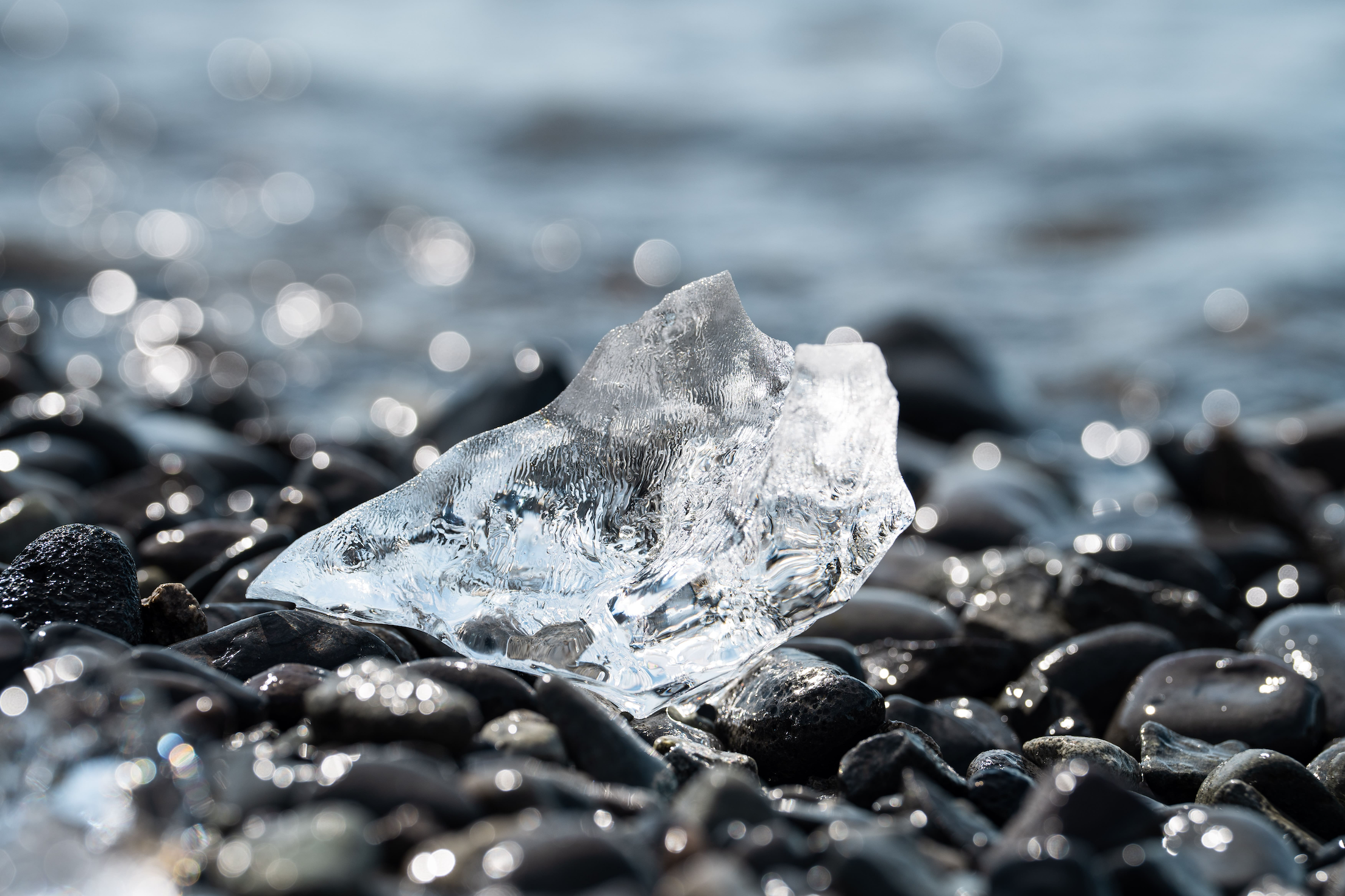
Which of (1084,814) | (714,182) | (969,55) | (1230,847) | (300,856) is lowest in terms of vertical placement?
(1230,847)

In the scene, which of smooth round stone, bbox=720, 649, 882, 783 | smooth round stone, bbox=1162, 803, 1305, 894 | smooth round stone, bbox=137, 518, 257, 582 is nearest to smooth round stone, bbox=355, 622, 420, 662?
smooth round stone, bbox=720, 649, 882, 783

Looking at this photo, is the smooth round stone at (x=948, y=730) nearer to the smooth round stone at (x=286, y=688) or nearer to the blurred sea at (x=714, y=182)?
the smooth round stone at (x=286, y=688)

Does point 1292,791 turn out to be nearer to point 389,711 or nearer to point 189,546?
point 389,711

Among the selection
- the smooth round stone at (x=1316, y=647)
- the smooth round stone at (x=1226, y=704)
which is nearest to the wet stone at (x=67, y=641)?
the smooth round stone at (x=1226, y=704)

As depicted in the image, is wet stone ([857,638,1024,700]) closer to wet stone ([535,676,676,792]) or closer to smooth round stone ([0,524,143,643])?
wet stone ([535,676,676,792])

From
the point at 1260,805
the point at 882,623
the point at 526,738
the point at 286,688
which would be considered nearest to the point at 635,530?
the point at 526,738

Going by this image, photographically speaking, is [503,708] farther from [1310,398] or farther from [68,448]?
[1310,398]
